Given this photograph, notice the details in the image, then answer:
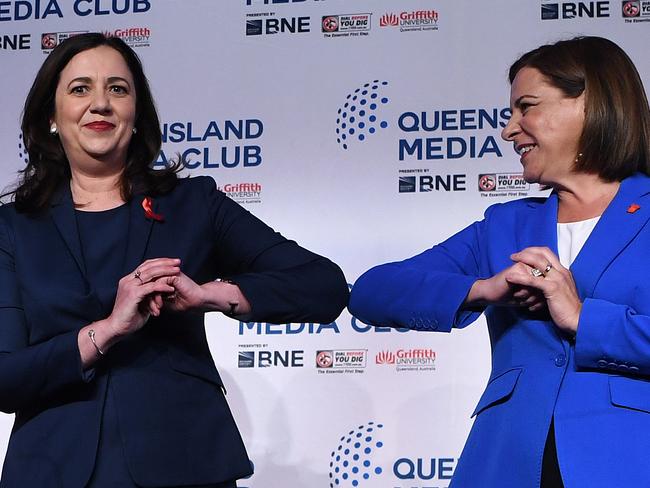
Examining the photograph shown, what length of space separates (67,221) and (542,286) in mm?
994

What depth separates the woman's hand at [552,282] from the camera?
6.89ft

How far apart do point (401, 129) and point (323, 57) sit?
441 millimetres

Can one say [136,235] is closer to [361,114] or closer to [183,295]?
[183,295]

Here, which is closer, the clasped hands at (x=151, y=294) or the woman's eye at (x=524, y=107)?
the clasped hands at (x=151, y=294)

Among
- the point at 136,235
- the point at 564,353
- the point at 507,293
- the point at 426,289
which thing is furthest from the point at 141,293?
the point at 564,353

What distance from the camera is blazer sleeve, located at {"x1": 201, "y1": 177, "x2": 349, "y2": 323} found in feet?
7.52

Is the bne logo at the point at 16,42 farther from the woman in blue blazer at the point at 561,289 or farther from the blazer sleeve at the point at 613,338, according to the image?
the blazer sleeve at the point at 613,338

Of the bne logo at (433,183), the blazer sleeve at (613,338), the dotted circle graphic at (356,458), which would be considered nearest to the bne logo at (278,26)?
the bne logo at (433,183)

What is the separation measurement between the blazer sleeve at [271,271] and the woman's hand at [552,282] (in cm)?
42

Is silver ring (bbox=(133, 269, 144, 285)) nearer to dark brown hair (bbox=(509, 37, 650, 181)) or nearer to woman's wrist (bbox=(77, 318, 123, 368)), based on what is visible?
woman's wrist (bbox=(77, 318, 123, 368))

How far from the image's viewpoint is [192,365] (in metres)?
2.27

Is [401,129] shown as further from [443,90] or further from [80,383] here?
[80,383]

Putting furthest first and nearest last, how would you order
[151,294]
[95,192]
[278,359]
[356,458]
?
[278,359] < [356,458] < [95,192] < [151,294]

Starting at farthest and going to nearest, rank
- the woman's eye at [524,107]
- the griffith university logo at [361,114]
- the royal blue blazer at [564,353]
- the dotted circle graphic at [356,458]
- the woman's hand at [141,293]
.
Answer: the griffith university logo at [361,114] < the dotted circle graphic at [356,458] < the woman's eye at [524,107] < the woman's hand at [141,293] < the royal blue blazer at [564,353]
